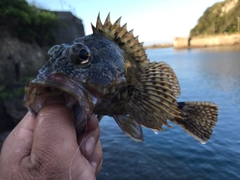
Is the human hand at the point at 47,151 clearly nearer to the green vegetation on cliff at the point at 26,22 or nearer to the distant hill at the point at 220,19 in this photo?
the green vegetation on cliff at the point at 26,22

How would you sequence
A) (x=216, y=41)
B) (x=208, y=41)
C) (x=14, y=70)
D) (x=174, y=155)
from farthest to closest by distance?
(x=208, y=41) → (x=216, y=41) → (x=14, y=70) → (x=174, y=155)


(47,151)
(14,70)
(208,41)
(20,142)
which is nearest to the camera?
(47,151)

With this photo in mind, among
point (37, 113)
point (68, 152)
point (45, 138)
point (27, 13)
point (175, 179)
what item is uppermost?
point (27, 13)

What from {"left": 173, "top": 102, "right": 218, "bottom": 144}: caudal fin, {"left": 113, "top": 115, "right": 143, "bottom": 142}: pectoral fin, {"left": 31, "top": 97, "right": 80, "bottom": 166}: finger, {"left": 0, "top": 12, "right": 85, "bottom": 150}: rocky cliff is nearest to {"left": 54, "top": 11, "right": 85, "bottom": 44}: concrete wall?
{"left": 0, "top": 12, "right": 85, "bottom": 150}: rocky cliff

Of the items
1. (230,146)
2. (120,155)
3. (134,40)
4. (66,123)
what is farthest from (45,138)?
(230,146)

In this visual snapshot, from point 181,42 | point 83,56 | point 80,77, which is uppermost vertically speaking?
point 83,56

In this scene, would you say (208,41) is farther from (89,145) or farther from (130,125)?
(89,145)

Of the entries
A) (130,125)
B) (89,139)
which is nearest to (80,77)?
(89,139)

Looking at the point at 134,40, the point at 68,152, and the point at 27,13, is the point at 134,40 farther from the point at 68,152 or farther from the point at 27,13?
the point at 27,13
